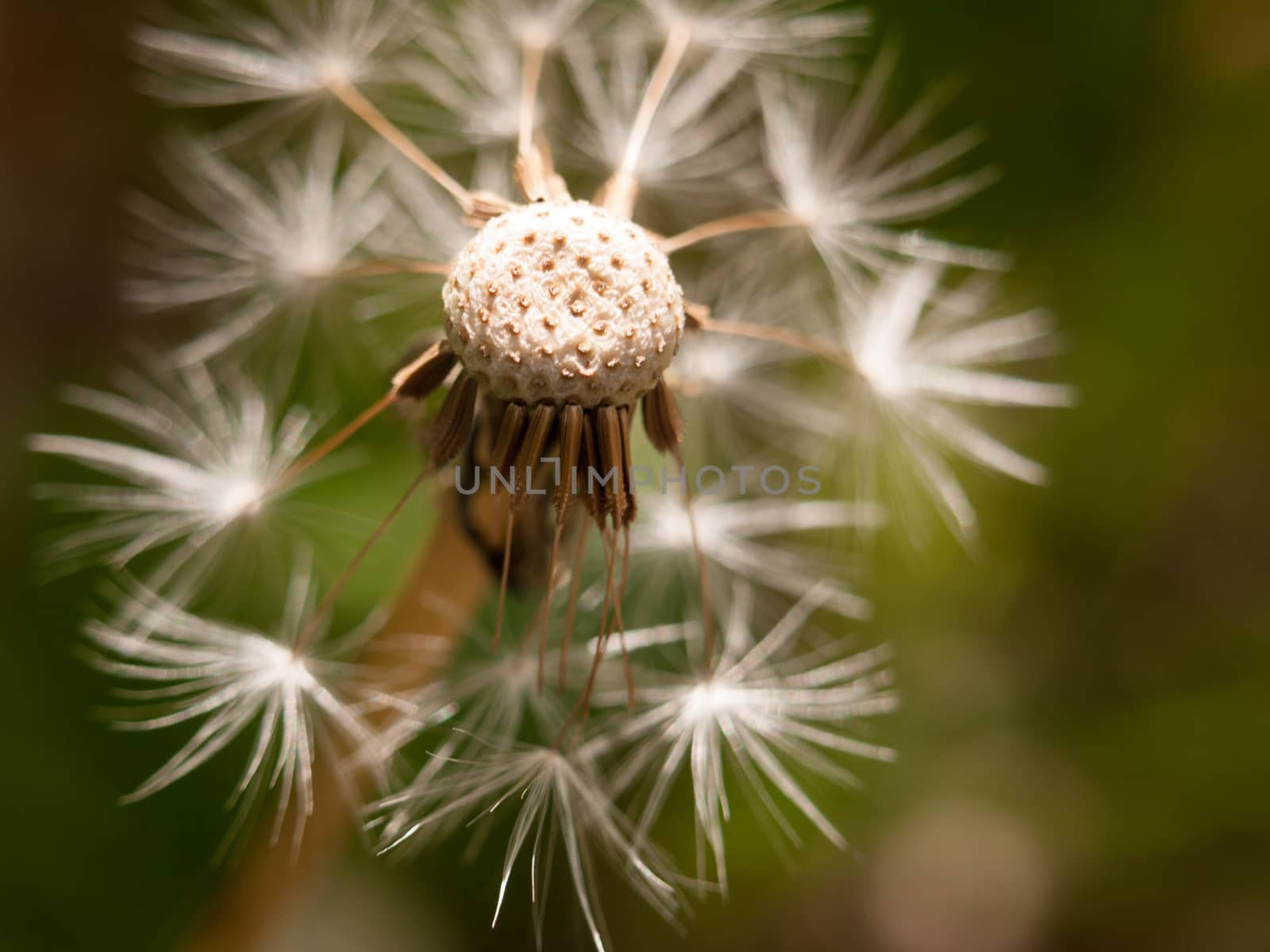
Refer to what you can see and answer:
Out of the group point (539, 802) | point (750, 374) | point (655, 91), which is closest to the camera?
point (539, 802)

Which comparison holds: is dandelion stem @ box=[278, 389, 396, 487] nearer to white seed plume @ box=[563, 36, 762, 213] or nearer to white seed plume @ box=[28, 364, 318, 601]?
white seed plume @ box=[28, 364, 318, 601]

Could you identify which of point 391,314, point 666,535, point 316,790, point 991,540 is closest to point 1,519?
point 391,314

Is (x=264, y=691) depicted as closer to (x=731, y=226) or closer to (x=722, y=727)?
(x=722, y=727)

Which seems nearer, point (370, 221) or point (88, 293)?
point (370, 221)

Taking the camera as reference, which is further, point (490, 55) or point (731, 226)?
point (490, 55)

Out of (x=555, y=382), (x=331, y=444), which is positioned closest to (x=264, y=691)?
(x=331, y=444)

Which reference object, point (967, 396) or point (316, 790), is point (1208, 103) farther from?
point (316, 790)
